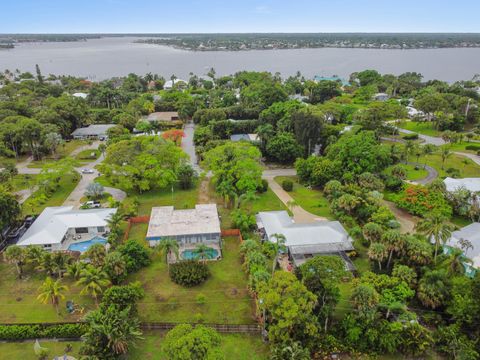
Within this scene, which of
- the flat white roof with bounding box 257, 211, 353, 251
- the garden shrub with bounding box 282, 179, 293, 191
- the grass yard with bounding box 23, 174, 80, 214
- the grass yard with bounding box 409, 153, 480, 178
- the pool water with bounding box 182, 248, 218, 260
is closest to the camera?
the pool water with bounding box 182, 248, 218, 260

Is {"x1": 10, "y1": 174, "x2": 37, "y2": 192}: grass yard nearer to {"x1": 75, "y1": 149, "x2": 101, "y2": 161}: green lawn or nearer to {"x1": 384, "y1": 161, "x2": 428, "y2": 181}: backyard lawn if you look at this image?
{"x1": 75, "y1": 149, "x2": 101, "y2": 161}: green lawn

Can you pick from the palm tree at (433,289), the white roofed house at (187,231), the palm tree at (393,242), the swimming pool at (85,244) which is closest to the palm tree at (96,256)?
the white roofed house at (187,231)

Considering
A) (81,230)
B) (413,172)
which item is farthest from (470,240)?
(81,230)

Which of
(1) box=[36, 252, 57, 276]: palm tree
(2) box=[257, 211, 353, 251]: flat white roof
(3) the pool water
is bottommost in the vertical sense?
(3) the pool water

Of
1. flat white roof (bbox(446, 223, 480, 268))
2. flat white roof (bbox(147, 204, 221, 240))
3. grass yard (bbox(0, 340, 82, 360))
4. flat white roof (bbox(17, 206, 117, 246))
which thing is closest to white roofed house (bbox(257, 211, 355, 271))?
flat white roof (bbox(147, 204, 221, 240))

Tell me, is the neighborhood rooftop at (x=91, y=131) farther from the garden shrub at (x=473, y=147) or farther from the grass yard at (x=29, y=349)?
the garden shrub at (x=473, y=147)

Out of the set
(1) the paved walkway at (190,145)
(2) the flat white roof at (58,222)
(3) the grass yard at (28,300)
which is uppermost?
(2) the flat white roof at (58,222)

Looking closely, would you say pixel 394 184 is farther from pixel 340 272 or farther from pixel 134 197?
pixel 134 197
